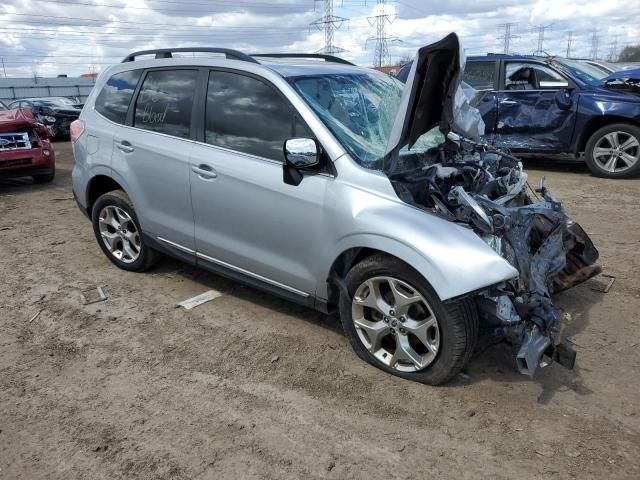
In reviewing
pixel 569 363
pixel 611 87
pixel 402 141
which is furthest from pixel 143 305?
pixel 611 87

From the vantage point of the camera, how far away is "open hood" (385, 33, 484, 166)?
3.15 metres

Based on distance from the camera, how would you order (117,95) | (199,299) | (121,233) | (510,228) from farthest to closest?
(121,233)
(117,95)
(199,299)
(510,228)

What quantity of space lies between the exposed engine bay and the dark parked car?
14.8 feet

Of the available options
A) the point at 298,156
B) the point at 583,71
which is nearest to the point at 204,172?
the point at 298,156

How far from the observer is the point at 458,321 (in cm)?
288

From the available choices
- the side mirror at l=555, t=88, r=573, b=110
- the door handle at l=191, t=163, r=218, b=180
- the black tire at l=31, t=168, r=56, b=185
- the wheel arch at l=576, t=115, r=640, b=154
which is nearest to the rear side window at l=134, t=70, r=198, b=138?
the door handle at l=191, t=163, r=218, b=180

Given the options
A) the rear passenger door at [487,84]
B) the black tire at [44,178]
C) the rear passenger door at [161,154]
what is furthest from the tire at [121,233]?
the rear passenger door at [487,84]

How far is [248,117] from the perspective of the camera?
3.68 metres

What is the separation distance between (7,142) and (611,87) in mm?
9256

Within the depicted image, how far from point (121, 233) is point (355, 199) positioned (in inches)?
103

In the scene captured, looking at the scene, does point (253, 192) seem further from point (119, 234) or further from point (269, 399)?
point (119, 234)

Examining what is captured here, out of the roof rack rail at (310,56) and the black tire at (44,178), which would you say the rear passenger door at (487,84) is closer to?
the roof rack rail at (310,56)

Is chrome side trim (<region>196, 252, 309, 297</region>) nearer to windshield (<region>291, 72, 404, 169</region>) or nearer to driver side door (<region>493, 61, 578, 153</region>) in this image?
windshield (<region>291, 72, 404, 169</region>)

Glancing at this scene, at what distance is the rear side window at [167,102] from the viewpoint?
405cm
